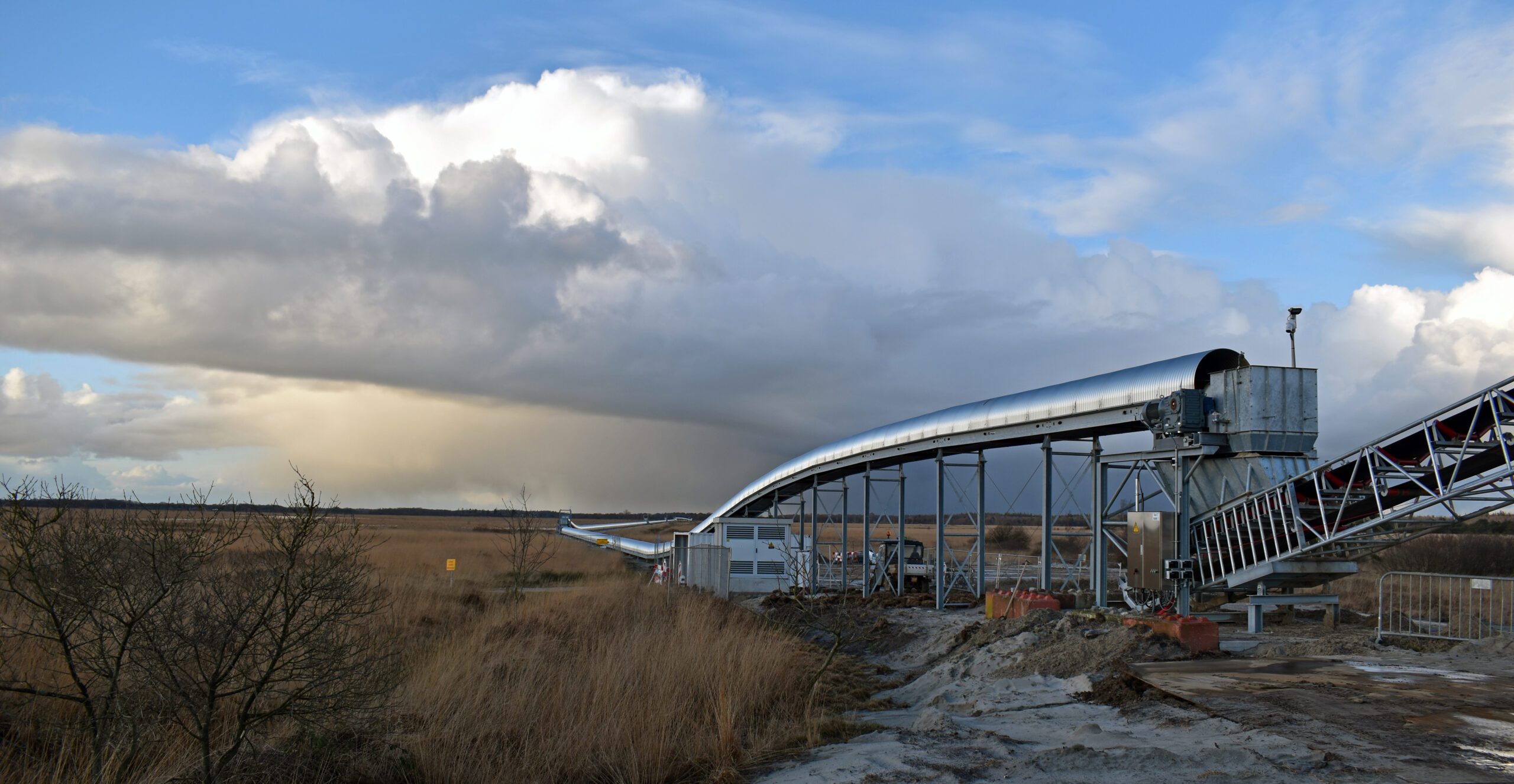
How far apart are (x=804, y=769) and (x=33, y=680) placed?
10.0 meters

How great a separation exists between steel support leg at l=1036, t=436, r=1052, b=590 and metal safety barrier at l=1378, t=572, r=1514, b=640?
24.2 feet

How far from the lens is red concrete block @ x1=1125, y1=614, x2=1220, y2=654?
16219mm

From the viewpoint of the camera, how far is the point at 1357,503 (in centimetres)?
1884

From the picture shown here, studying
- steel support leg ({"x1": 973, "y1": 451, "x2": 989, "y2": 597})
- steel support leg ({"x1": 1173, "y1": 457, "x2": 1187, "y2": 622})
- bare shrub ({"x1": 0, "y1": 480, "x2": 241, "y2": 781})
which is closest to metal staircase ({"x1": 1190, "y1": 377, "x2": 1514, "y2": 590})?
steel support leg ({"x1": 1173, "y1": 457, "x2": 1187, "y2": 622})

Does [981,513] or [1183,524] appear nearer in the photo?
[1183,524]

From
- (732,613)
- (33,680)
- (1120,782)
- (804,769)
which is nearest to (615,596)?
(732,613)

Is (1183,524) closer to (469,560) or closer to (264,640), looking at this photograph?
(264,640)

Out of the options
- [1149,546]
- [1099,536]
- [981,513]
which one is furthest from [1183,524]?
[981,513]

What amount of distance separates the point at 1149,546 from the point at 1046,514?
3259 mm

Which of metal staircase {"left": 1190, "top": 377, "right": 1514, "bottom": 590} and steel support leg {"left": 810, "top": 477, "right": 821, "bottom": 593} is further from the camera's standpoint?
steel support leg {"left": 810, "top": 477, "right": 821, "bottom": 593}

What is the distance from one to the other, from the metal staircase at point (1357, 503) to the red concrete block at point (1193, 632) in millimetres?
3973

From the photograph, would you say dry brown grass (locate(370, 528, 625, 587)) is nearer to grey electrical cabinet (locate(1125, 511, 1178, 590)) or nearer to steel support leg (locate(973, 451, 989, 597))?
steel support leg (locate(973, 451, 989, 597))

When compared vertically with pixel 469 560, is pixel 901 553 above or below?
above

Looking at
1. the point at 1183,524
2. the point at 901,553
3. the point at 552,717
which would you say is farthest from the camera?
the point at 901,553
